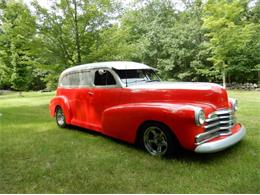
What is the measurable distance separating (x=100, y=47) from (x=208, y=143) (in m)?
7.77

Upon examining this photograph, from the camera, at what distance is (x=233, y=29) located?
18.0 metres

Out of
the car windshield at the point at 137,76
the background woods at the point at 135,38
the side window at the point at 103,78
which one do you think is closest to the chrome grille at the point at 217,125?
the car windshield at the point at 137,76

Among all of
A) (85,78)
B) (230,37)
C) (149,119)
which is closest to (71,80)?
(85,78)

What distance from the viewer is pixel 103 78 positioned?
17.7ft

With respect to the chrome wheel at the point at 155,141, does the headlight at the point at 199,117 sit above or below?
above

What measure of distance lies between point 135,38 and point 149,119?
21881 millimetres

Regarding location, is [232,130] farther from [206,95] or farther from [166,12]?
[166,12]

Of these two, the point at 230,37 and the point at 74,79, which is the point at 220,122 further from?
the point at 230,37

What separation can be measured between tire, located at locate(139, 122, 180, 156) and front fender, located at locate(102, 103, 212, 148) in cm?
12

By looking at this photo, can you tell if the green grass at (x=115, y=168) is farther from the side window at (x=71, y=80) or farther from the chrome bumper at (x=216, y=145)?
the side window at (x=71, y=80)

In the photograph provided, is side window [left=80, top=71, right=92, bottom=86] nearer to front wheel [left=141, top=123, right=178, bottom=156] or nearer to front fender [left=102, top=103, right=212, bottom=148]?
front fender [left=102, top=103, right=212, bottom=148]

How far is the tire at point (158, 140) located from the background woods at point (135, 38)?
21.8 ft

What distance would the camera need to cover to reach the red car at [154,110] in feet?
12.6

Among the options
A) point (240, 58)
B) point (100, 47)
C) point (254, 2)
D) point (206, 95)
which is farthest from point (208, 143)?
point (254, 2)
